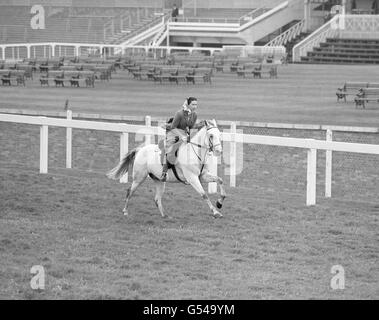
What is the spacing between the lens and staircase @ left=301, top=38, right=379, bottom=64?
2032 inches

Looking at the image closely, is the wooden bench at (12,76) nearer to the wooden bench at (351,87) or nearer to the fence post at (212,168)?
the wooden bench at (351,87)

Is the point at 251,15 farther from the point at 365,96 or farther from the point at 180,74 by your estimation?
the point at 365,96

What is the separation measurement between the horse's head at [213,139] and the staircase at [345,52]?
3588 cm

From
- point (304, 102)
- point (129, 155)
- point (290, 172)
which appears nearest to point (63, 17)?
point (304, 102)

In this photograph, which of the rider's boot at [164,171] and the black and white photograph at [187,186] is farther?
the rider's boot at [164,171]

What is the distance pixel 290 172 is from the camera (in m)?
22.6

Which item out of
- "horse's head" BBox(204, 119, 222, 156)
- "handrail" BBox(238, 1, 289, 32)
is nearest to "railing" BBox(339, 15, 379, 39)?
"handrail" BBox(238, 1, 289, 32)

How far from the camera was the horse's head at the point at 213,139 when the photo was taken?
15.7 meters

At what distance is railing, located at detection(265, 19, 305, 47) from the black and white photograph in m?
11.9

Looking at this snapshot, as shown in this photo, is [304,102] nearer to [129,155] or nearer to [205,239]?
[129,155]

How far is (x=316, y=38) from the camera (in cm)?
5431

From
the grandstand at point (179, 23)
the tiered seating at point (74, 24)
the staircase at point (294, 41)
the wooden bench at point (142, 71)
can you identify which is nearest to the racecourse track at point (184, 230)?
the wooden bench at point (142, 71)

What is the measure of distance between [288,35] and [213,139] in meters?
44.5

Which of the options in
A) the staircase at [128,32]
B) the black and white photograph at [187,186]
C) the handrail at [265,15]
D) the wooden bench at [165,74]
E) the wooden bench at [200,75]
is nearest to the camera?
the black and white photograph at [187,186]
